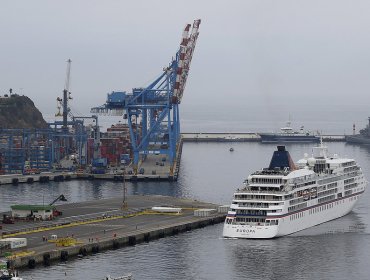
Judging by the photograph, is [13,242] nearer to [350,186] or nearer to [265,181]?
[265,181]

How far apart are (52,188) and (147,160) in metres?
33.4

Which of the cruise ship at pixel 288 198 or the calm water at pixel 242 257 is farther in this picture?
the cruise ship at pixel 288 198

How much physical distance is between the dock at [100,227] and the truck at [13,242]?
20.3 inches

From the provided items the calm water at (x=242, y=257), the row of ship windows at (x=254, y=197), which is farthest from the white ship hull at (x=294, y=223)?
the row of ship windows at (x=254, y=197)

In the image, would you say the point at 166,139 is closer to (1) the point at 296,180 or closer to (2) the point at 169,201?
(2) the point at 169,201

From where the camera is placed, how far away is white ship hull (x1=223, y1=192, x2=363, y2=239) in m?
80.6

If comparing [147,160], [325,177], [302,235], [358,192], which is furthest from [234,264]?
[147,160]

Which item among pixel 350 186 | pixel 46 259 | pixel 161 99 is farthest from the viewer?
pixel 161 99

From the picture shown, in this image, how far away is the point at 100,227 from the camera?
86000mm

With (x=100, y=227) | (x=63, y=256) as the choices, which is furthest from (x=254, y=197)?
(x=63, y=256)

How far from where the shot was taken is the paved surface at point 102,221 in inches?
3199

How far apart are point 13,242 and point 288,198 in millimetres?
21853

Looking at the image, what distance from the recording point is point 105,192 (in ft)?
402

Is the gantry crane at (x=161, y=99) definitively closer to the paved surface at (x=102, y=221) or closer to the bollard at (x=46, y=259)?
the paved surface at (x=102, y=221)
